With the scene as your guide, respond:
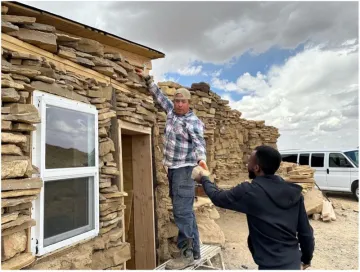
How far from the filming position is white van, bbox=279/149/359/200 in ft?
40.3

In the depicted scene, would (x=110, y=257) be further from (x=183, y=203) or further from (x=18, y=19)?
(x=18, y=19)

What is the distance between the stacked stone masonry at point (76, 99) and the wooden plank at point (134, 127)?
59 mm

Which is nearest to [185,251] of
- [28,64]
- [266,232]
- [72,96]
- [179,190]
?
[179,190]

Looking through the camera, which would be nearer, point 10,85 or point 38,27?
point 10,85

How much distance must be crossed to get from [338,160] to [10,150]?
42.4 ft

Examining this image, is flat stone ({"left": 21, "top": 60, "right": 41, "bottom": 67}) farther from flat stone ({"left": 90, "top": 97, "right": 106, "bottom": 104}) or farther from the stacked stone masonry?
flat stone ({"left": 90, "top": 97, "right": 106, "bottom": 104})

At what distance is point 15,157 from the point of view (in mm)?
2221

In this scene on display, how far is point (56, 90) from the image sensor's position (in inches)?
105

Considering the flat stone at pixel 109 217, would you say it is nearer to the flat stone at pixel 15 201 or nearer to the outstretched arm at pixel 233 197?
the flat stone at pixel 15 201

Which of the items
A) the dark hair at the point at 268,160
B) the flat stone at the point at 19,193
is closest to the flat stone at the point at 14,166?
the flat stone at the point at 19,193

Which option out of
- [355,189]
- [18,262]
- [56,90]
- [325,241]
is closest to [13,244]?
[18,262]

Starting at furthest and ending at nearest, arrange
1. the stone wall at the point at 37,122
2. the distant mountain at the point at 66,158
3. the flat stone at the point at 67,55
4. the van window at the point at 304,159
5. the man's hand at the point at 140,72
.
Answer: the van window at the point at 304,159
the man's hand at the point at 140,72
the flat stone at the point at 67,55
the distant mountain at the point at 66,158
the stone wall at the point at 37,122

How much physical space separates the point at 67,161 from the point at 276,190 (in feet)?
5.68

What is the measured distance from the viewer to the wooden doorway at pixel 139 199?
4352 mm
